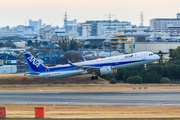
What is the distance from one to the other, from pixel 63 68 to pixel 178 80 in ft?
97.1

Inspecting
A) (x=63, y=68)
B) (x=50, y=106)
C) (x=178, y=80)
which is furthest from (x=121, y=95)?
(x=178, y=80)

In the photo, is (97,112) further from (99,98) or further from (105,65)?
(105,65)

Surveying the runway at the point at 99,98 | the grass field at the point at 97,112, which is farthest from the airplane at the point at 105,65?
the grass field at the point at 97,112

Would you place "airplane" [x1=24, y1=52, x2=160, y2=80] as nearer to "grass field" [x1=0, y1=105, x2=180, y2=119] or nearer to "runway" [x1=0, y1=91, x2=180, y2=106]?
"runway" [x1=0, y1=91, x2=180, y2=106]

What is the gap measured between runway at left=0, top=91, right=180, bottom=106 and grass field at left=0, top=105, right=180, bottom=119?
2493mm

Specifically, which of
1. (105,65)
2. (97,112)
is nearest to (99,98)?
(97,112)

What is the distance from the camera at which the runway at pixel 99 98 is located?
41312 mm

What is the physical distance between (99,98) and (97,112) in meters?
9.83

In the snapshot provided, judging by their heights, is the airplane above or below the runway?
above

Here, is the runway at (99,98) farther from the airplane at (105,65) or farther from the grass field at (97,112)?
the airplane at (105,65)

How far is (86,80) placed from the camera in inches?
2872

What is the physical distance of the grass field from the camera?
107ft

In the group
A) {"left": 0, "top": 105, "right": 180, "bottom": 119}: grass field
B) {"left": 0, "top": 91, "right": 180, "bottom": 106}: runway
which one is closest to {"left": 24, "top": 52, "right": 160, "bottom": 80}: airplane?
{"left": 0, "top": 91, "right": 180, "bottom": 106}: runway

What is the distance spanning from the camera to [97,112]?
1384 inches
